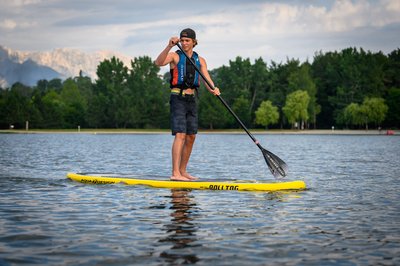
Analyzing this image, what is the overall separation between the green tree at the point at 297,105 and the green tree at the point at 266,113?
258 cm

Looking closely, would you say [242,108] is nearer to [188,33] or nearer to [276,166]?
[276,166]

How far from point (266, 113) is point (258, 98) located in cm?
1149

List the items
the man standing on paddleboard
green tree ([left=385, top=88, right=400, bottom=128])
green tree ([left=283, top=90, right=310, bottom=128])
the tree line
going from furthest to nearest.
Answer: the tree line
green tree ([left=385, top=88, right=400, bottom=128])
green tree ([left=283, top=90, right=310, bottom=128])
the man standing on paddleboard

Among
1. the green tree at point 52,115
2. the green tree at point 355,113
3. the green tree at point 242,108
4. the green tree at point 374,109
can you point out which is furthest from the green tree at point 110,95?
the green tree at point 374,109

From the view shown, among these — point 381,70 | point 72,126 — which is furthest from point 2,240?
point 72,126

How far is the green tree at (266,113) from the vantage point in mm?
114125

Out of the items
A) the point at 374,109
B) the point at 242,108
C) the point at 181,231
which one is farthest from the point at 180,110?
the point at 242,108

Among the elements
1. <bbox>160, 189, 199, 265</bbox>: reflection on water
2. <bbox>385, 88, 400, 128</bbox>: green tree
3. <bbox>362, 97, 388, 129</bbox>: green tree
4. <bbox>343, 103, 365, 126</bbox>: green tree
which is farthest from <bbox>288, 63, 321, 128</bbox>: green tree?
<bbox>160, 189, 199, 265</bbox>: reflection on water

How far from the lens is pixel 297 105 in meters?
109

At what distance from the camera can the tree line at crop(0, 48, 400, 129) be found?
113819mm

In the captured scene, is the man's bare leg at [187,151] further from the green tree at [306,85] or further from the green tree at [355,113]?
the green tree at [306,85]

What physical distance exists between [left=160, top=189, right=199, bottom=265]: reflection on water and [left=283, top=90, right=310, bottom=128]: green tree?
99.4m

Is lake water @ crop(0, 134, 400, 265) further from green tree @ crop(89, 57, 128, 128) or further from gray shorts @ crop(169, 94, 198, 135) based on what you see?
green tree @ crop(89, 57, 128, 128)

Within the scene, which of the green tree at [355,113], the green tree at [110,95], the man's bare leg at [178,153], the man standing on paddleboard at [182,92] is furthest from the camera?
the green tree at [110,95]
